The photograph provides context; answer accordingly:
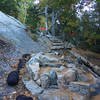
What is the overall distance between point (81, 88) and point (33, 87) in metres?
1.68

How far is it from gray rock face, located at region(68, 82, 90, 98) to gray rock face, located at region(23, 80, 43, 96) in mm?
1111

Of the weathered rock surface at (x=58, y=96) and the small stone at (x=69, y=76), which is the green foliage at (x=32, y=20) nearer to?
the small stone at (x=69, y=76)

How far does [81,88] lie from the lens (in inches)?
146

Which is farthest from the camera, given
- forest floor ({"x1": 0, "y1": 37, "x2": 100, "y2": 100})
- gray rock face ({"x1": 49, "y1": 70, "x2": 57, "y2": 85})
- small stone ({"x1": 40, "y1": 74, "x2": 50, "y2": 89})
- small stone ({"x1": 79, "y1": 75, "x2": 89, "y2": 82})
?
small stone ({"x1": 79, "y1": 75, "x2": 89, "y2": 82})

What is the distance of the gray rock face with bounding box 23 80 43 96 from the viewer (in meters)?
3.54

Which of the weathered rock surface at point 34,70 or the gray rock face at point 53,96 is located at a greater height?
the weathered rock surface at point 34,70

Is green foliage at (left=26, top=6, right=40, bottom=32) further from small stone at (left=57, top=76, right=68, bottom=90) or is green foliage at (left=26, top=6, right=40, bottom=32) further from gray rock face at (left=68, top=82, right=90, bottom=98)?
gray rock face at (left=68, top=82, right=90, bottom=98)

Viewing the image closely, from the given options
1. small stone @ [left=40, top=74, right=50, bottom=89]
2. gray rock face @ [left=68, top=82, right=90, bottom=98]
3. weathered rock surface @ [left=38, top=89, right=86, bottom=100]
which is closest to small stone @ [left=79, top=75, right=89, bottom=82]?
gray rock face @ [left=68, top=82, right=90, bottom=98]

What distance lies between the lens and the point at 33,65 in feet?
16.3

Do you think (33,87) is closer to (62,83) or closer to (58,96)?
(58,96)

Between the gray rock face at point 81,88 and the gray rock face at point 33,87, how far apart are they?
111cm

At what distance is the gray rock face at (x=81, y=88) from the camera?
367cm

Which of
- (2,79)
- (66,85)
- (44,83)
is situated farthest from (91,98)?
(2,79)

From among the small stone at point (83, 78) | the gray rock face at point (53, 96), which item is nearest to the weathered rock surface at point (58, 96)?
the gray rock face at point (53, 96)
